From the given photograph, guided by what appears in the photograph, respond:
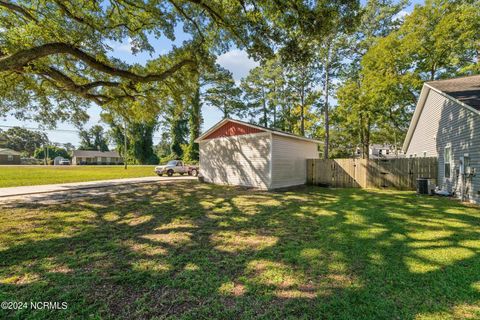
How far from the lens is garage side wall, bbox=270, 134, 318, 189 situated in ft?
39.2

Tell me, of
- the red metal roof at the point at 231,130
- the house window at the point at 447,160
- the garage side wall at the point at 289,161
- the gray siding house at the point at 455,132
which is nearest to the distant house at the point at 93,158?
the red metal roof at the point at 231,130

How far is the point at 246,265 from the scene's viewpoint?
3.44 meters

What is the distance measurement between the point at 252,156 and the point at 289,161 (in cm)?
240

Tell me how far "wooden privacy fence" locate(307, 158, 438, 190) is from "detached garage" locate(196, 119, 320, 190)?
3.72 ft

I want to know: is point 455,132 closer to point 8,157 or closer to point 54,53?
point 54,53

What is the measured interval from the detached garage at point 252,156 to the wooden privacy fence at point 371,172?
1.13 metres

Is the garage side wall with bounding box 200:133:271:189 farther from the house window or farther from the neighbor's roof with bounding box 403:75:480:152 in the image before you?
the house window

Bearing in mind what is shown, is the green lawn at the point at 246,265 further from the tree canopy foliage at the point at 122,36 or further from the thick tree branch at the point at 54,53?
the tree canopy foliage at the point at 122,36

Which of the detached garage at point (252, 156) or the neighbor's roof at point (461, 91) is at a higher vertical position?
the neighbor's roof at point (461, 91)

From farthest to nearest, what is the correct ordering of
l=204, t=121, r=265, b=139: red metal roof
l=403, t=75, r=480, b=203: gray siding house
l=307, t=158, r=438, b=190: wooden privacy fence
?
1. l=204, t=121, r=265, b=139: red metal roof
2. l=307, t=158, r=438, b=190: wooden privacy fence
3. l=403, t=75, r=480, b=203: gray siding house

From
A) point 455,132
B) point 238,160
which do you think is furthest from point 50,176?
point 455,132

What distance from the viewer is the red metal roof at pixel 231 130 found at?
494 inches

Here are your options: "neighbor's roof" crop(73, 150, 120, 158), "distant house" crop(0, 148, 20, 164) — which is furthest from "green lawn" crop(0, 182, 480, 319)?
"distant house" crop(0, 148, 20, 164)

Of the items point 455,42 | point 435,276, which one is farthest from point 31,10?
point 455,42
